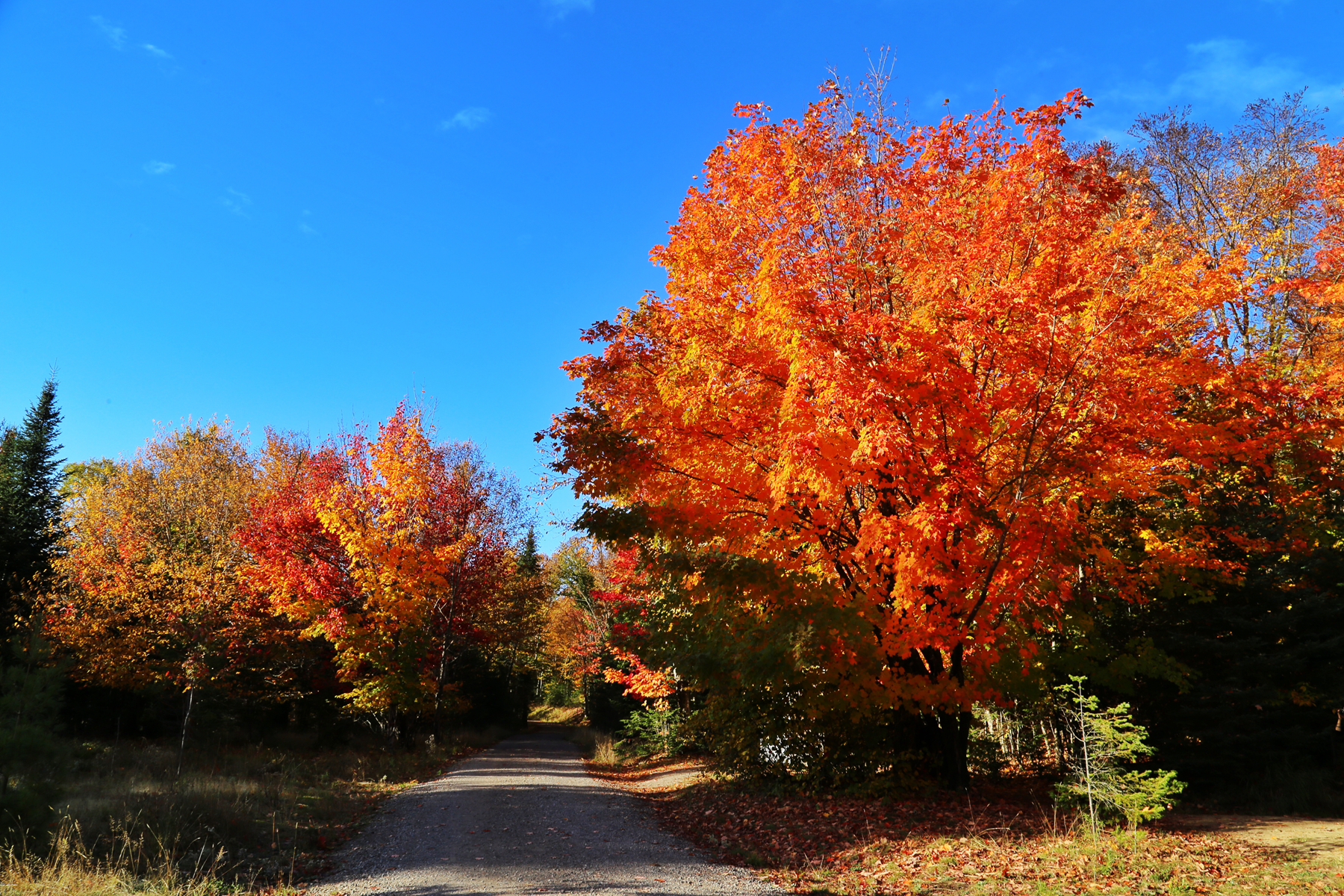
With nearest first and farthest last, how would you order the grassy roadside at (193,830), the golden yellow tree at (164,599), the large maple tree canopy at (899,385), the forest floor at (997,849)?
1. the grassy roadside at (193,830)
2. the forest floor at (997,849)
3. the large maple tree canopy at (899,385)
4. the golden yellow tree at (164,599)

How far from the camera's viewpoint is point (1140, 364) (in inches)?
425

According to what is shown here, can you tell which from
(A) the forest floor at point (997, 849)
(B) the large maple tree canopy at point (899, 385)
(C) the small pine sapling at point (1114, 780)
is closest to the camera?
(A) the forest floor at point (997, 849)

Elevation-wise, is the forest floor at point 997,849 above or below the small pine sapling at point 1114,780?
below

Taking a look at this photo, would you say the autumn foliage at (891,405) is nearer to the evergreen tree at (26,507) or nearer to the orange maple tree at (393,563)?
the orange maple tree at (393,563)

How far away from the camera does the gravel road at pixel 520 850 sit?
7297 millimetres

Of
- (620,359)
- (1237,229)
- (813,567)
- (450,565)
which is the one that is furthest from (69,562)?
(1237,229)

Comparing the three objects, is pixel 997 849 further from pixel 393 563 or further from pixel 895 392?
pixel 393 563

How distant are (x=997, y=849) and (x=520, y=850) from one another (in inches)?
229

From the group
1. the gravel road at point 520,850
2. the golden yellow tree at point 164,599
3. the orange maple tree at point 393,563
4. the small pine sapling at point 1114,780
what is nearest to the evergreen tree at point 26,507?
the golden yellow tree at point 164,599

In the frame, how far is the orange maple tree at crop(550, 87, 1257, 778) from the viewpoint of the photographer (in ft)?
30.0

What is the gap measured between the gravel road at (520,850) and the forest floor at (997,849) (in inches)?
32.6

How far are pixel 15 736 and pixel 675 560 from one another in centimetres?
769

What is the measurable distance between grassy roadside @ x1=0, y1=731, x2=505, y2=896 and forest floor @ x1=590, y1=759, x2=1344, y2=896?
5300 millimetres

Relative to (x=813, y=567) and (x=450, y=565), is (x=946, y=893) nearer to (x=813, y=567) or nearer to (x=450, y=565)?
(x=813, y=567)
